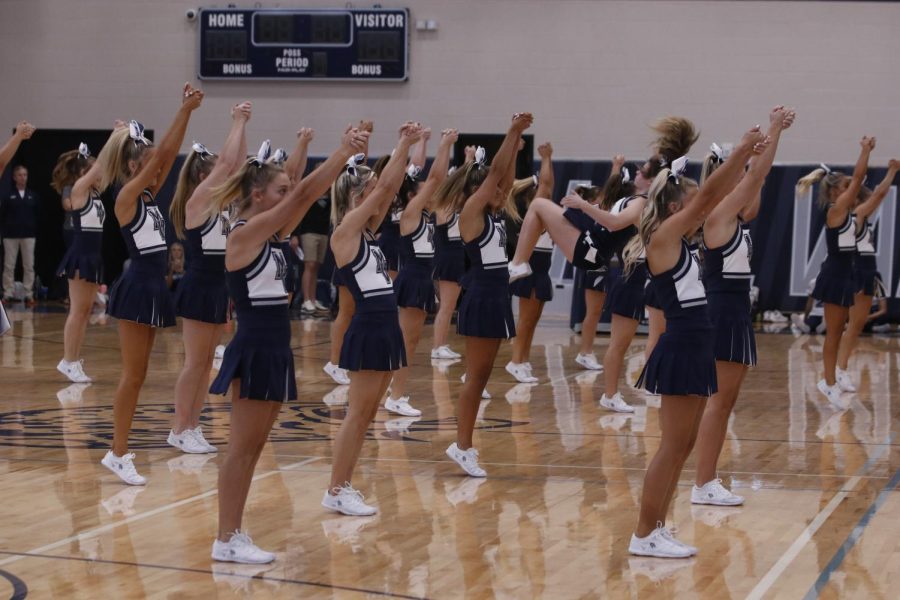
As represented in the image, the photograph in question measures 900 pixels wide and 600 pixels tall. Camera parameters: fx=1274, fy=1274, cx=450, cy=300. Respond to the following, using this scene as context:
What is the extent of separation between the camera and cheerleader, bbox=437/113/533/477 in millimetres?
6578

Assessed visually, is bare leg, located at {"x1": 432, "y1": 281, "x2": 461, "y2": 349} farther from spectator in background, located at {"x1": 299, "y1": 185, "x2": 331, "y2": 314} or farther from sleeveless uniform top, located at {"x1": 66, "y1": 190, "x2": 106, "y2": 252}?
spectator in background, located at {"x1": 299, "y1": 185, "x2": 331, "y2": 314}

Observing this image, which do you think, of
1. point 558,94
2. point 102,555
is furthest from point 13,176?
point 102,555

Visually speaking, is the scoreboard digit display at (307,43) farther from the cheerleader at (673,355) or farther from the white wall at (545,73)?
the cheerleader at (673,355)

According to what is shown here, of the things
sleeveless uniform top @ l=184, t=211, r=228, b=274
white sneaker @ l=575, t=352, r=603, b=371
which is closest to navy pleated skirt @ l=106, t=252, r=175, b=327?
sleeveless uniform top @ l=184, t=211, r=228, b=274

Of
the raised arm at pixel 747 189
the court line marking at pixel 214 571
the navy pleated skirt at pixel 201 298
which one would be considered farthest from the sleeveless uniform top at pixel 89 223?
the raised arm at pixel 747 189

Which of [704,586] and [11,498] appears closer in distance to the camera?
[704,586]

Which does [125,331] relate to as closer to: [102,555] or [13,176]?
[102,555]

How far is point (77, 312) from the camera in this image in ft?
32.2

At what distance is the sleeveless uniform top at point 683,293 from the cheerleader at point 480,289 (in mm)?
1603

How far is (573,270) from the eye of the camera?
15.7 m

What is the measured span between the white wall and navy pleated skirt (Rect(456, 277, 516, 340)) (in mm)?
10538

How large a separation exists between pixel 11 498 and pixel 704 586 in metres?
3.28

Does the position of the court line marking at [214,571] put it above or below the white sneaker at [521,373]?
above

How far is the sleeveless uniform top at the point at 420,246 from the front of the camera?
9.16 metres
